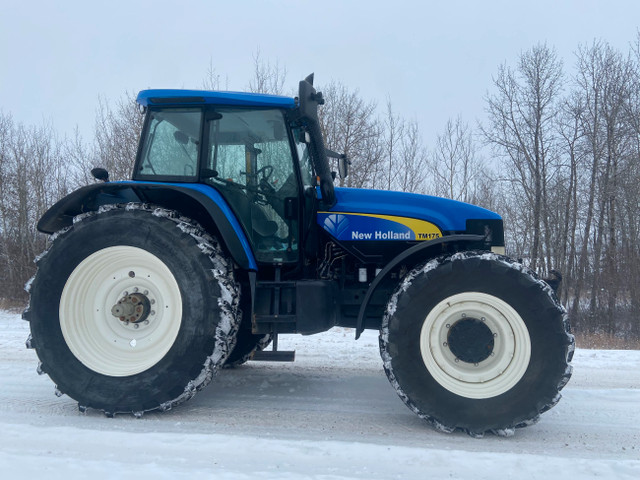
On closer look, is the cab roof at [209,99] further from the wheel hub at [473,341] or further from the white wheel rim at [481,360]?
the wheel hub at [473,341]

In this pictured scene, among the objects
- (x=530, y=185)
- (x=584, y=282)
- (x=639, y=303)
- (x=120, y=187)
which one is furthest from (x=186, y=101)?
(x=530, y=185)

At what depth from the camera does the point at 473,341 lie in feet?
9.58

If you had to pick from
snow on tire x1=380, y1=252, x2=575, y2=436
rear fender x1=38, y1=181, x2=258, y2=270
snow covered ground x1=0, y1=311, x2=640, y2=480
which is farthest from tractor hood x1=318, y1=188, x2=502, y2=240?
snow covered ground x1=0, y1=311, x2=640, y2=480

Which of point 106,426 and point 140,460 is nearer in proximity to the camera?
point 140,460

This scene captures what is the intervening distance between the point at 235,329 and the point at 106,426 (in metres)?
0.94

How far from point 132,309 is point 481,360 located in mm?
2264

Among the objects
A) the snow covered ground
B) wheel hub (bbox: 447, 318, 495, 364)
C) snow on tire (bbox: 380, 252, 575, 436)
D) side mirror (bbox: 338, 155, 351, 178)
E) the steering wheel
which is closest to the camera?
the snow covered ground

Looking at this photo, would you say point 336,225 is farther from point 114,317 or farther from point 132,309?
point 114,317

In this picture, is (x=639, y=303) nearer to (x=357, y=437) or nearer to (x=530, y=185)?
(x=530, y=185)

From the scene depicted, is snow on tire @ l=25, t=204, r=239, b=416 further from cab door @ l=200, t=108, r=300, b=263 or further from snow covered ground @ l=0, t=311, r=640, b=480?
cab door @ l=200, t=108, r=300, b=263

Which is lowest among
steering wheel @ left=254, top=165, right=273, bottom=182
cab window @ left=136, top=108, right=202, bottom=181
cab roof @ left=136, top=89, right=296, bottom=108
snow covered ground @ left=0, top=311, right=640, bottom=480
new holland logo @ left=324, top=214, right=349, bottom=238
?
snow covered ground @ left=0, top=311, right=640, bottom=480

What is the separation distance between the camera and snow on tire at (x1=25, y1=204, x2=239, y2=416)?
9.90ft

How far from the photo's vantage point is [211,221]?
345 centimetres

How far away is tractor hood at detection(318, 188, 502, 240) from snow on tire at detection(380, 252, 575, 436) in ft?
1.93
